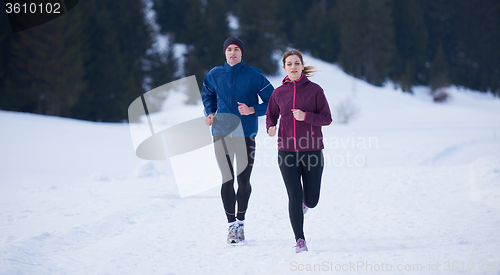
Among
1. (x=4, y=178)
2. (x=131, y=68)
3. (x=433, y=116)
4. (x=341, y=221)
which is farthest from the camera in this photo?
(x=131, y=68)

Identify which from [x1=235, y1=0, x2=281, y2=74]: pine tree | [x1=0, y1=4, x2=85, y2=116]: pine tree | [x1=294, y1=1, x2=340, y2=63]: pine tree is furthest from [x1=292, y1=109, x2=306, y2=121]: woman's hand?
[x1=294, y1=1, x2=340, y2=63]: pine tree

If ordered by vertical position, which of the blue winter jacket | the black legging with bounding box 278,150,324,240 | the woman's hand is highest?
the blue winter jacket

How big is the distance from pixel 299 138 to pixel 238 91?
0.89 meters

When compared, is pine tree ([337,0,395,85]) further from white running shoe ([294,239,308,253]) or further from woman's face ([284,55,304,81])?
white running shoe ([294,239,308,253])

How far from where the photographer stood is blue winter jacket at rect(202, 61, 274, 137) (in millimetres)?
4086

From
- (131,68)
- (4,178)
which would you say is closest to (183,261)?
(4,178)

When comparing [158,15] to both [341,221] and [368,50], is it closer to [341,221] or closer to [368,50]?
[368,50]

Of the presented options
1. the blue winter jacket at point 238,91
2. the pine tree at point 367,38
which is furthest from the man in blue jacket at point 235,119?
the pine tree at point 367,38

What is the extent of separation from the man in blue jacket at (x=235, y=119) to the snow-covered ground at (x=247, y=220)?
1.62 ft

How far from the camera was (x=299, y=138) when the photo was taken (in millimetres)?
3523

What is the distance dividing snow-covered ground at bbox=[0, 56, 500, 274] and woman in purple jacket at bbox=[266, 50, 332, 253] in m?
0.51

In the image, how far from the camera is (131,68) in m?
28.6

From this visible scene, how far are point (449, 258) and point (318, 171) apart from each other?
47.2 inches

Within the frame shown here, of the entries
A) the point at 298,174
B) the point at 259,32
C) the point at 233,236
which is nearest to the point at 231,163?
the point at 233,236
